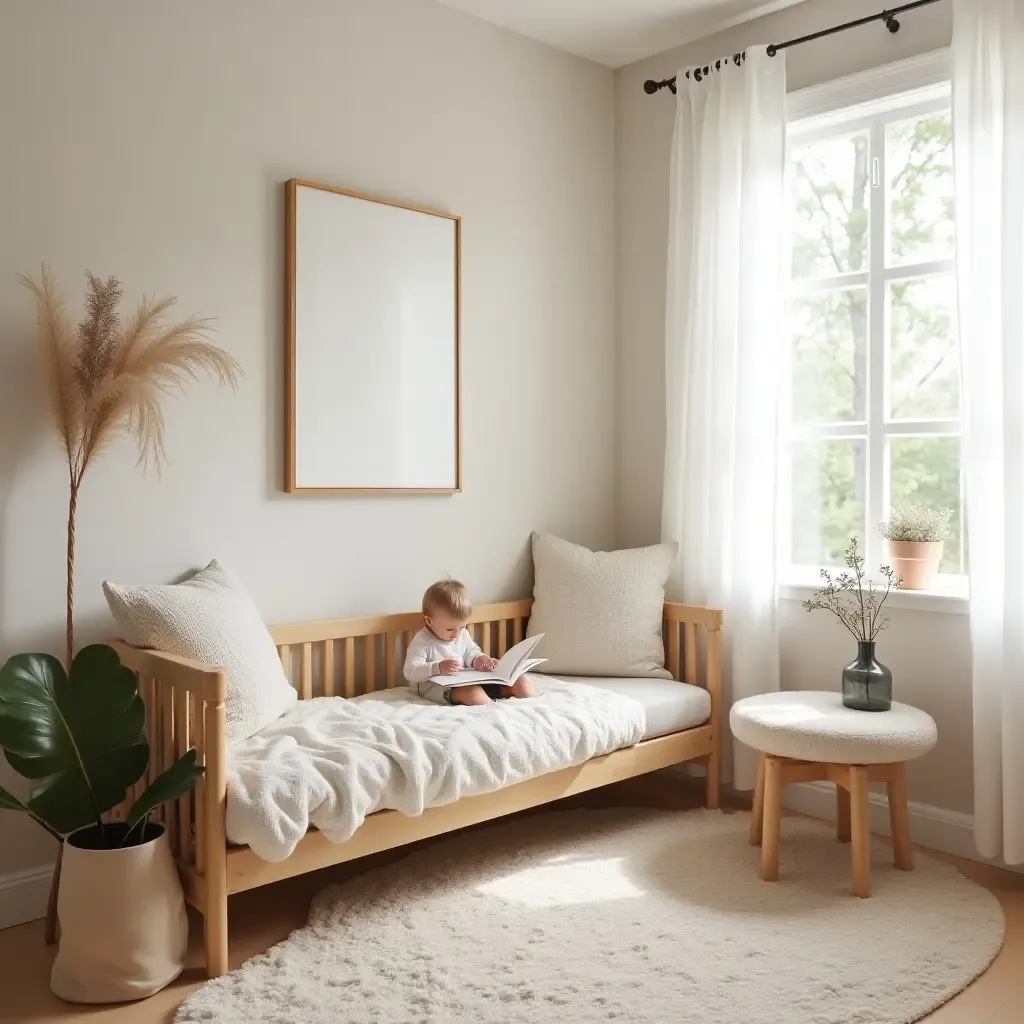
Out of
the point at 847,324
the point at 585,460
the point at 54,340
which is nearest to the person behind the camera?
the point at 54,340

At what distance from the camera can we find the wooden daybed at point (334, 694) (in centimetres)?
207

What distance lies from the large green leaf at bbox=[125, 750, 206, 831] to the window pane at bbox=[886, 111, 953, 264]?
8.29ft

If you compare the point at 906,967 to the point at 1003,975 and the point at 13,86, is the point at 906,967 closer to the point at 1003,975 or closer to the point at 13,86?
the point at 1003,975

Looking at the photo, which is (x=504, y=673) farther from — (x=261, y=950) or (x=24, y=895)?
(x=24, y=895)

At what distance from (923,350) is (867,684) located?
1103mm

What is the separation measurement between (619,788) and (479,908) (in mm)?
1165

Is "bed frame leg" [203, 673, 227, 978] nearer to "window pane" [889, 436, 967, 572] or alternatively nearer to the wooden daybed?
the wooden daybed

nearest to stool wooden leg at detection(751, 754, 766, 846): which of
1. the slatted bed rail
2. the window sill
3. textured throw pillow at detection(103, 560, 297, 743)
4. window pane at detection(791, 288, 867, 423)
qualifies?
the window sill

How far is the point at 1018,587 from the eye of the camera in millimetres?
2635

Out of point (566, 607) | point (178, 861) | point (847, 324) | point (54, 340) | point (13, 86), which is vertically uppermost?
point (13, 86)

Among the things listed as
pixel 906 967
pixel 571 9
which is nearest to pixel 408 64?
pixel 571 9

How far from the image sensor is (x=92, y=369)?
235 cm

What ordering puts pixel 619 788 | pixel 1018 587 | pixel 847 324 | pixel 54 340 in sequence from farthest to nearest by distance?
pixel 619 788
pixel 847 324
pixel 1018 587
pixel 54 340

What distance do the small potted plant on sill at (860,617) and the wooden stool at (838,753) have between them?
0.16 ft
